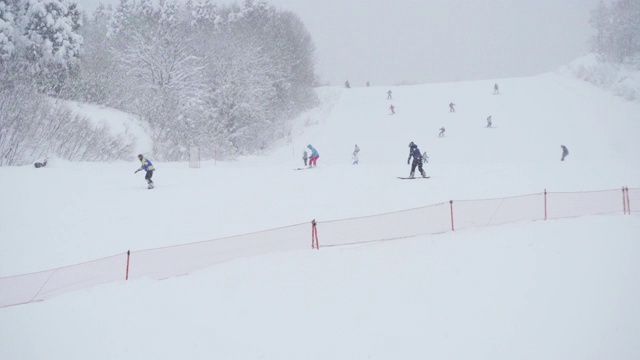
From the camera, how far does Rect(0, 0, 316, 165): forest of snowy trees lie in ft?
83.8

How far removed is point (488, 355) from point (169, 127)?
112 ft

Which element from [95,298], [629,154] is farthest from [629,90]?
[95,298]

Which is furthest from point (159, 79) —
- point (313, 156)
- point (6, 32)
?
point (313, 156)

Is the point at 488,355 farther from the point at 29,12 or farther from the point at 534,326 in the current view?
the point at 29,12

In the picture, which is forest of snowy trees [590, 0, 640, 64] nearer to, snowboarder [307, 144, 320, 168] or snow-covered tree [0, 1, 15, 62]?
snowboarder [307, 144, 320, 168]

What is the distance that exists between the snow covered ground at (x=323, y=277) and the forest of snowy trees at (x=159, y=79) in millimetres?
7463

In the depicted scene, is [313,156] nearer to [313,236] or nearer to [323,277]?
[313,236]

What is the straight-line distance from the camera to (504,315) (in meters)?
7.13

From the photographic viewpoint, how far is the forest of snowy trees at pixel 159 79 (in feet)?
83.8

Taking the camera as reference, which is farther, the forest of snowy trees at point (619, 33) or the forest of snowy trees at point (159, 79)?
the forest of snowy trees at point (619, 33)

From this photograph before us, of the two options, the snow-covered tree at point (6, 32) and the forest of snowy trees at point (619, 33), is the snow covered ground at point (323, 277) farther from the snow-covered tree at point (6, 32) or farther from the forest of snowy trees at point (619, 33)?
the forest of snowy trees at point (619, 33)

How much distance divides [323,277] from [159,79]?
35.4 metres

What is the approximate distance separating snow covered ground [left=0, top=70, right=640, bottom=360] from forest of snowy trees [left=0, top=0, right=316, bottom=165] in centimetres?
746

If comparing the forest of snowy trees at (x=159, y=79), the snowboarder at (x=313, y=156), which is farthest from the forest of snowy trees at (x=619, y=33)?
the snowboarder at (x=313, y=156)
